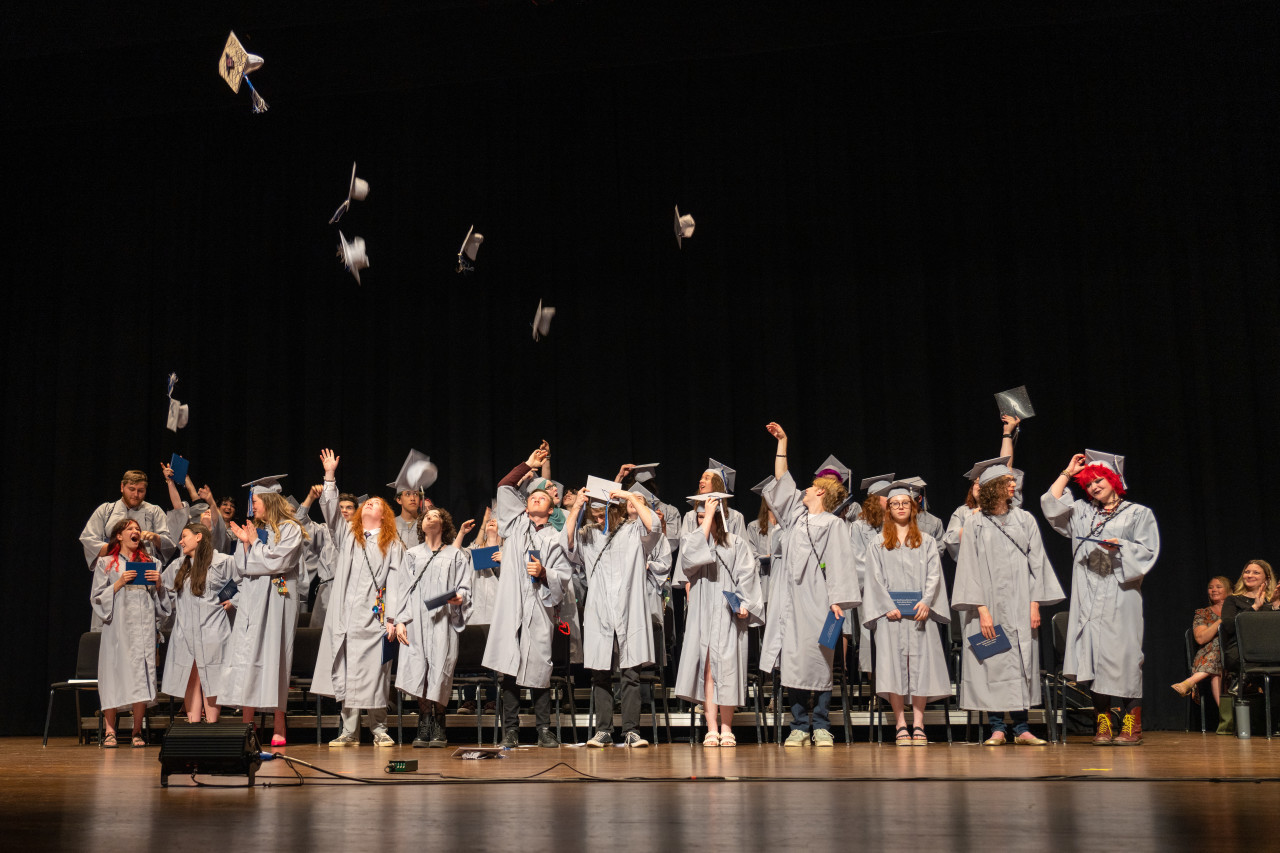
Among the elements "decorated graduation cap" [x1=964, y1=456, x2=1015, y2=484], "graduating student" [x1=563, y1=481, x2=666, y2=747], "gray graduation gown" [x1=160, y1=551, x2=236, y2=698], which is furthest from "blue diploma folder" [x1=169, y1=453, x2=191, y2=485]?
"decorated graduation cap" [x1=964, y1=456, x2=1015, y2=484]

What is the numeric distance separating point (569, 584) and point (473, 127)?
18.9 ft

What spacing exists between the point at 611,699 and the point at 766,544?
1.96 metres

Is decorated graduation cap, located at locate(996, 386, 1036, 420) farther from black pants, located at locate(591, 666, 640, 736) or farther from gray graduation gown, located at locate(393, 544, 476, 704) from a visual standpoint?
gray graduation gown, located at locate(393, 544, 476, 704)

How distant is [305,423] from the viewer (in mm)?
11711

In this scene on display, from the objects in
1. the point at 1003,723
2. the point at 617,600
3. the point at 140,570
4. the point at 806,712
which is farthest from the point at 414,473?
the point at 1003,723

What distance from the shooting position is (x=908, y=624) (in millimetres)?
7504

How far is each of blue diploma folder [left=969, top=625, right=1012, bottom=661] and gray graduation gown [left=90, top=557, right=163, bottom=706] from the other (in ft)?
19.2

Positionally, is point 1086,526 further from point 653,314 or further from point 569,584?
point 653,314

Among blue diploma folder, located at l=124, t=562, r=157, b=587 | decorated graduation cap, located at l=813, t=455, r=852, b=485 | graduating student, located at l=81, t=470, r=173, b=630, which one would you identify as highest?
decorated graduation cap, located at l=813, t=455, r=852, b=485

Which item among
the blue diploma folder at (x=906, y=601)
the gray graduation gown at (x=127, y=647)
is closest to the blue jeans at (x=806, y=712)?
the blue diploma folder at (x=906, y=601)

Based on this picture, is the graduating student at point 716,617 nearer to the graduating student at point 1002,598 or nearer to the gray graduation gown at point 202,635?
the graduating student at point 1002,598

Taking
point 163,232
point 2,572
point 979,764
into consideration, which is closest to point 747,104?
point 163,232

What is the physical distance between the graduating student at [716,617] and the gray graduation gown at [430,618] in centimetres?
162

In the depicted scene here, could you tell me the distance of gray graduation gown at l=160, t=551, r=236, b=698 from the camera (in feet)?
28.4
